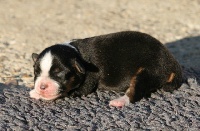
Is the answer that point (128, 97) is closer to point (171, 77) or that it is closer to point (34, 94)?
point (171, 77)

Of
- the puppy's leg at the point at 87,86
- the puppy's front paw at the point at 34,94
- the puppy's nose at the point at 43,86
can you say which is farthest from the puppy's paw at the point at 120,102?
the puppy's front paw at the point at 34,94

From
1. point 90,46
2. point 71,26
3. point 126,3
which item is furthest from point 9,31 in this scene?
point 90,46

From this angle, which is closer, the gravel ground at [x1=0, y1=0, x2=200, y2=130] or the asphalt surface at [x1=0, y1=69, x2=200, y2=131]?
the asphalt surface at [x1=0, y1=69, x2=200, y2=131]

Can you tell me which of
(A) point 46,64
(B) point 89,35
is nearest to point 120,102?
(A) point 46,64

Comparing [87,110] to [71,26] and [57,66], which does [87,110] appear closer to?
[57,66]

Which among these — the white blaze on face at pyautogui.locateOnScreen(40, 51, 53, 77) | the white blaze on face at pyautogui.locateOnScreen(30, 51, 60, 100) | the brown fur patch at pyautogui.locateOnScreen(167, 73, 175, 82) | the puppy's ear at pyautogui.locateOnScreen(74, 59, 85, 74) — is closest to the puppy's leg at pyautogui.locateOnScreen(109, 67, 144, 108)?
the brown fur patch at pyautogui.locateOnScreen(167, 73, 175, 82)

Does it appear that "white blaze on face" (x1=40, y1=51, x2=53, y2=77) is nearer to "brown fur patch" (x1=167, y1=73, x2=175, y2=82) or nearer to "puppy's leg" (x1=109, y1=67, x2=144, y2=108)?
"puppy's leg" (x1=109, y1=67, x2=144, y2=108)

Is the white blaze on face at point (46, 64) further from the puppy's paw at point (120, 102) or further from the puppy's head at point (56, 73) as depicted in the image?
the puppy's paw at point (120, 102)
